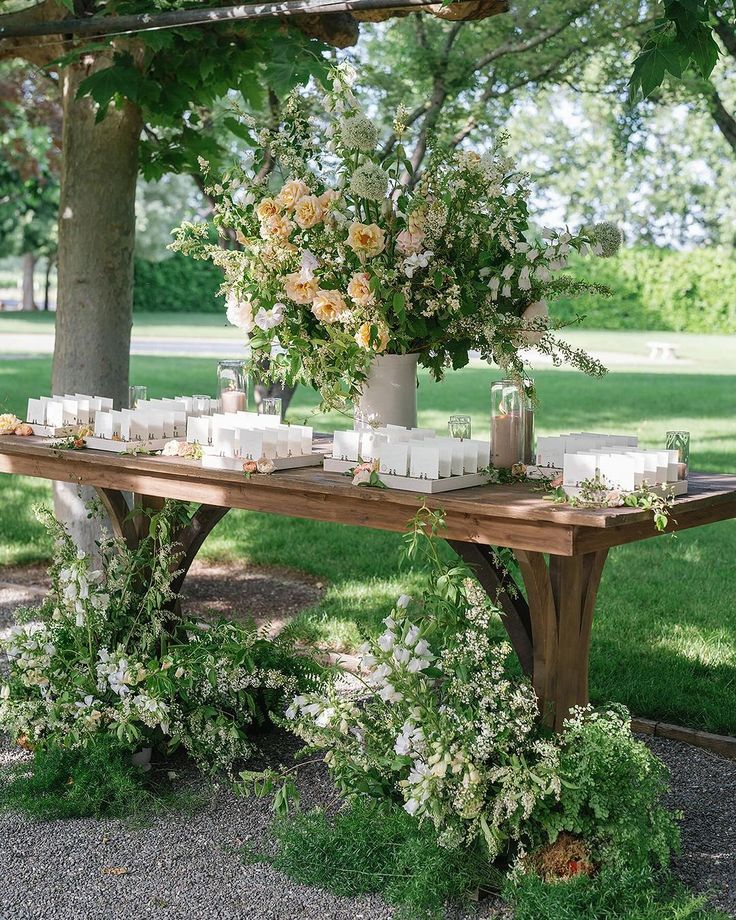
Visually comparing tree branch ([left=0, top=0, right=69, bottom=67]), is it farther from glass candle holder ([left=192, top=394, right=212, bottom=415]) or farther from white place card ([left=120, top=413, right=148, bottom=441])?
white place card ([left=120, top=413, right=148, bottom=441])

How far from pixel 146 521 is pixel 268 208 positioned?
1142 mm

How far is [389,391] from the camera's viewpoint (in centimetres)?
322

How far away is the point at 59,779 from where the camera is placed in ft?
11.2

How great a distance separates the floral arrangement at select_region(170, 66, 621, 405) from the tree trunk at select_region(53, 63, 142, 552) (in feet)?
5.61

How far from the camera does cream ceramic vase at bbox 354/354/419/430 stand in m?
3.20

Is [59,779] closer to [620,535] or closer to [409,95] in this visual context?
[620,535]

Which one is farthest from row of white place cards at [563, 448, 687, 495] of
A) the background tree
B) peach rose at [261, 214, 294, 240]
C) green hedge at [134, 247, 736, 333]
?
green hedge at [134, 247, 736, 333]

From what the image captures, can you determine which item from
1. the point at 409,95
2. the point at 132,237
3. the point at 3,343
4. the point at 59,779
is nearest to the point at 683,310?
the point at 3,343

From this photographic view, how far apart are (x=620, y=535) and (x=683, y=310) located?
1008 inches

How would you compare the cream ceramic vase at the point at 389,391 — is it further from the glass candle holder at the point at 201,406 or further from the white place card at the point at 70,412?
the white place card at the point at 70,412

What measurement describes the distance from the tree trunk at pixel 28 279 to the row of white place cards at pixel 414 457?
115ft

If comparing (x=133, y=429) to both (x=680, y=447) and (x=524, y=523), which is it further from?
(x=680, y=447)

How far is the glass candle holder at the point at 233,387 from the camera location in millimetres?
3609

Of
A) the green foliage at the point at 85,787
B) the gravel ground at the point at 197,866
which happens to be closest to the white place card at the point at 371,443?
the gravel ground at the point at 197,866
